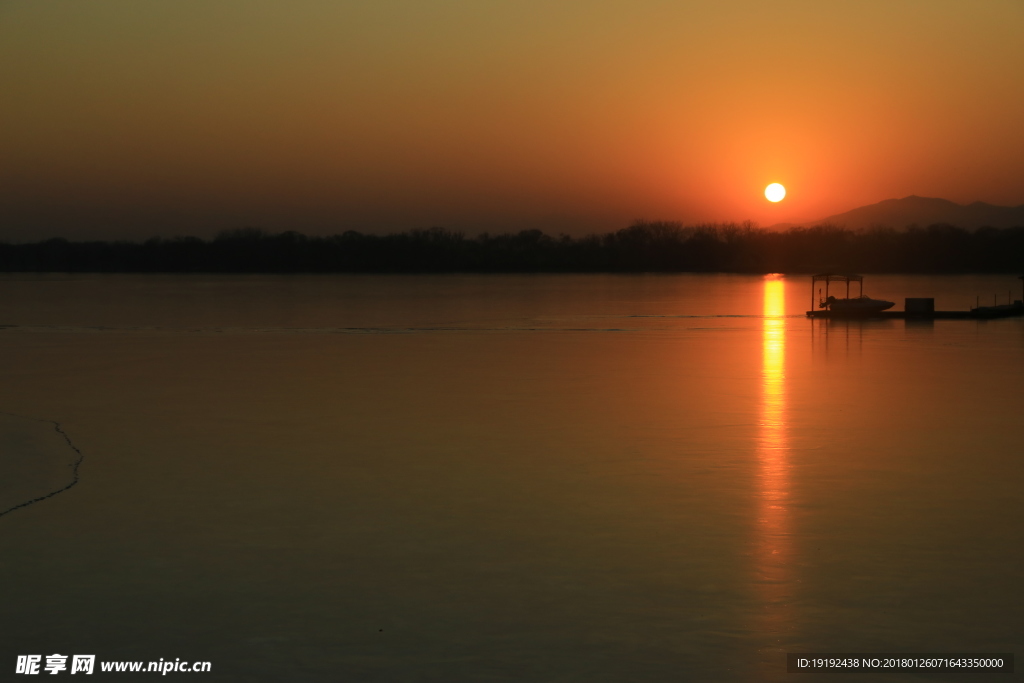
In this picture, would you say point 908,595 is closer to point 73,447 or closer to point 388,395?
point 73,447

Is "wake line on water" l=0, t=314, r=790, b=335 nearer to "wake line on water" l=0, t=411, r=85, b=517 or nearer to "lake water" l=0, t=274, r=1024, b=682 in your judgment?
"lake water" l=0, t=274, r=1024, b=682

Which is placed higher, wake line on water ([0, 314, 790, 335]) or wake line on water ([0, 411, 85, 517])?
wake line on water ([0, 411, 85, 517])

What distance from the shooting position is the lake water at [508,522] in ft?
22.2

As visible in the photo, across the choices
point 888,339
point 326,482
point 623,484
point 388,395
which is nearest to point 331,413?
point 388,395

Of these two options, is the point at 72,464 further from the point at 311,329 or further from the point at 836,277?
the point at 836,277

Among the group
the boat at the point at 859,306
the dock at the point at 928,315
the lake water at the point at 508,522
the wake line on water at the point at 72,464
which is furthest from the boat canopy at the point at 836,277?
the wake line on water at the point at 72,464

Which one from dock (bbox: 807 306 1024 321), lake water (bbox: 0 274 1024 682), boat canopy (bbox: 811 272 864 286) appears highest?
boat canopy (bbox: 811 272 864 286)

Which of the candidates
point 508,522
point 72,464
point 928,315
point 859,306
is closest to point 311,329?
point 859,306

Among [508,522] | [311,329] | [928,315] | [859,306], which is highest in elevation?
[508,522]

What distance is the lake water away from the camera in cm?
677

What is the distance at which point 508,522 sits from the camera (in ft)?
32.4

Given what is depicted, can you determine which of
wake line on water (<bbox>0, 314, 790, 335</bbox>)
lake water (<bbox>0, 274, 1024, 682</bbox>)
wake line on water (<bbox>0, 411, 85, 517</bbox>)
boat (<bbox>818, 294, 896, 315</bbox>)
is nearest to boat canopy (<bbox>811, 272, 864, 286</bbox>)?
boat (<bbox>818, 294, 896, 315</bbox>)

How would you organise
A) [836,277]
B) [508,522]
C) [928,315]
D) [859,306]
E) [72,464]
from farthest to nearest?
[836,277] → [859,306] → [928,315] → [72,464] → [508,522]

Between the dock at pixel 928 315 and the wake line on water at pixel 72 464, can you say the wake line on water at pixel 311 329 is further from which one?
the wake line on water at pixel 72 464
